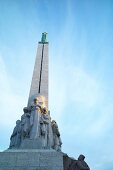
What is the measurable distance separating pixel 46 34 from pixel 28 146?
43.2 feet

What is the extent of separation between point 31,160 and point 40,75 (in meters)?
7.35

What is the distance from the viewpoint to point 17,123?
37.0ft

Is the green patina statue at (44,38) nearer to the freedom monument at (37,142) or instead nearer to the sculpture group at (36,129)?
the freedom monument at (37,142)

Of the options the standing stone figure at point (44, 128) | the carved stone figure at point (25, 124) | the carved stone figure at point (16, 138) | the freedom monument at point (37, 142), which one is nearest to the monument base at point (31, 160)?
the freedom monument at point (37, 142)

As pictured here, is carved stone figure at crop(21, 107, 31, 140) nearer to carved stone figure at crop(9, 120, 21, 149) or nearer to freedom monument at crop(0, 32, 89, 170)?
freedom monument at crop(0, 32, 89, 170)

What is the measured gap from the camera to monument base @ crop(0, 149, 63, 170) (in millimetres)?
8102

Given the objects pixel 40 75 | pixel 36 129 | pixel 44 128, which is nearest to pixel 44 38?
pixel 40 75

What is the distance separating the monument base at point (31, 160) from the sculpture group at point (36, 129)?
3.00 feet

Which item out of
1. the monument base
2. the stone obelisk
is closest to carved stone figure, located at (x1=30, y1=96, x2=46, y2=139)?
the stone obelisk

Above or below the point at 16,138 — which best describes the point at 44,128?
above

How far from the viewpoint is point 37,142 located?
9555 mm

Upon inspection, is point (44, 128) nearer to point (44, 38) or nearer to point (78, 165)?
point (78, 165)

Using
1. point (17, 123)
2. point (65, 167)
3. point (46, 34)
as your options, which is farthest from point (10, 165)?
point (46, 34)

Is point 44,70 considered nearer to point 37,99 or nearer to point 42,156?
point 37,99
